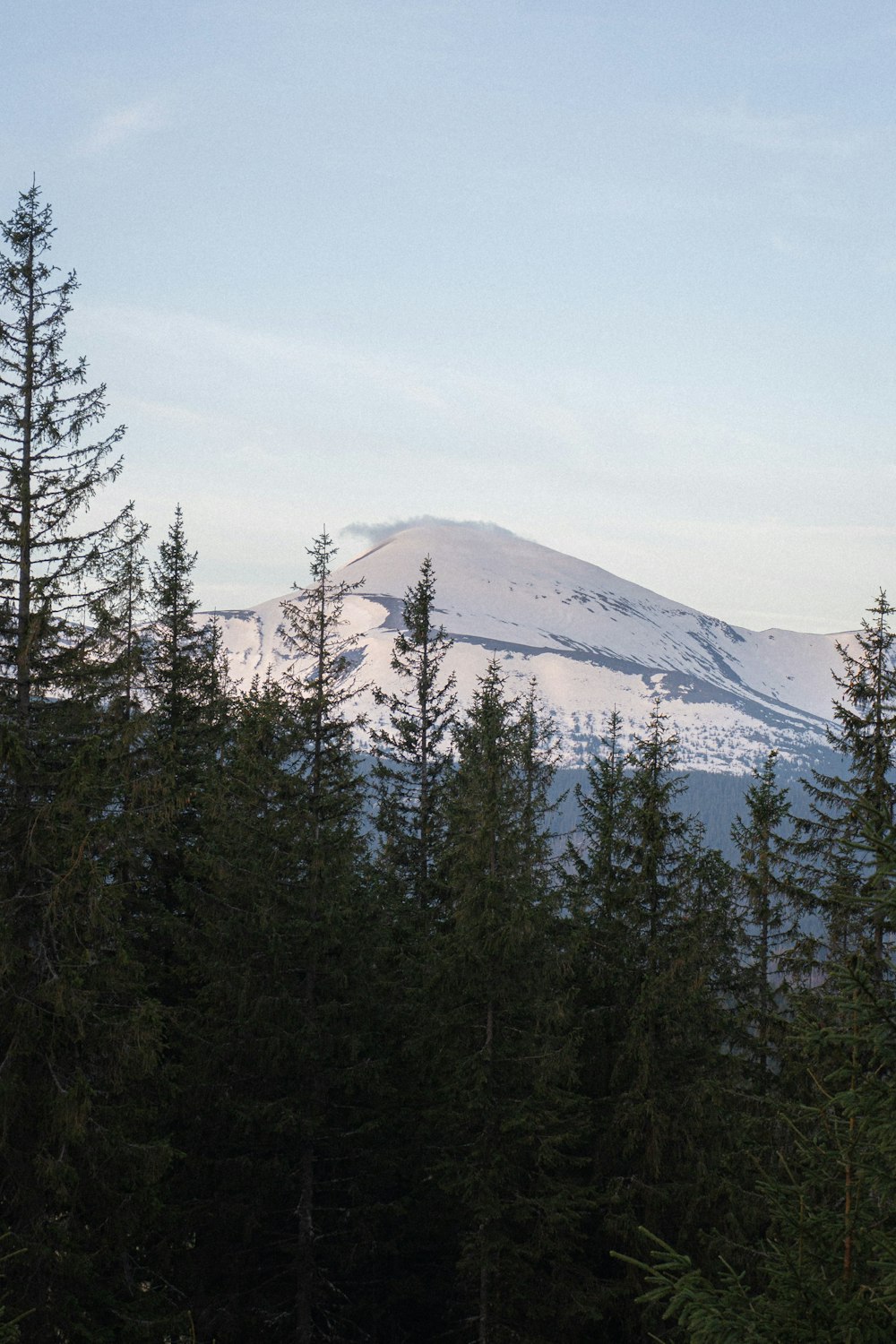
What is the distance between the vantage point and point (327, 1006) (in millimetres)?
17609

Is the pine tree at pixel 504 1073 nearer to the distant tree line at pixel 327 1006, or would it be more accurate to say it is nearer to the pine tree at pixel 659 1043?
the distant tree line at pixel 327 1006

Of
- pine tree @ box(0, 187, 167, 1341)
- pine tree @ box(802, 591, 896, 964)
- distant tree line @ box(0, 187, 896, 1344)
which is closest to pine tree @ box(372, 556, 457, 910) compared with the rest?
distant tree line @ box(0, 187, 896, 1344)

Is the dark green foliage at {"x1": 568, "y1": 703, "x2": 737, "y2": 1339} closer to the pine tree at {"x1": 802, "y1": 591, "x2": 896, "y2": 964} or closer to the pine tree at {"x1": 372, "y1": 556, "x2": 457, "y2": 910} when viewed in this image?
the pine tree at {"x1": 802, "y1": 591, "x2": 896, "y2": 964}

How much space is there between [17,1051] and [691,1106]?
12.4m

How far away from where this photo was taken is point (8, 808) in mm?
14109

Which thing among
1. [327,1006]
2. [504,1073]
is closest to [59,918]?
[327,1006]

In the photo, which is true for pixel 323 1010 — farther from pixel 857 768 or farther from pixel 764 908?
pixel 764 908

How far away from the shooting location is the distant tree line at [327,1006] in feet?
45.5

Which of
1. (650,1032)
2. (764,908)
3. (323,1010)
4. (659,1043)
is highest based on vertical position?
(764,908)

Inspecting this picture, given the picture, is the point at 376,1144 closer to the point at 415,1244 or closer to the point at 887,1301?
the point at 415,1244

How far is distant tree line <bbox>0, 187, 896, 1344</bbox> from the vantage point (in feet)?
45.5

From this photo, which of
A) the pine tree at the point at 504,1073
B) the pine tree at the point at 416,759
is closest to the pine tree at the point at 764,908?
the pine tree at the point at 504,1073

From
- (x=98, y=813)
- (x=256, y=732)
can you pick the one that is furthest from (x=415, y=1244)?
(x=98, y=813)

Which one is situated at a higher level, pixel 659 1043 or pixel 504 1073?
pixel 504 1073
